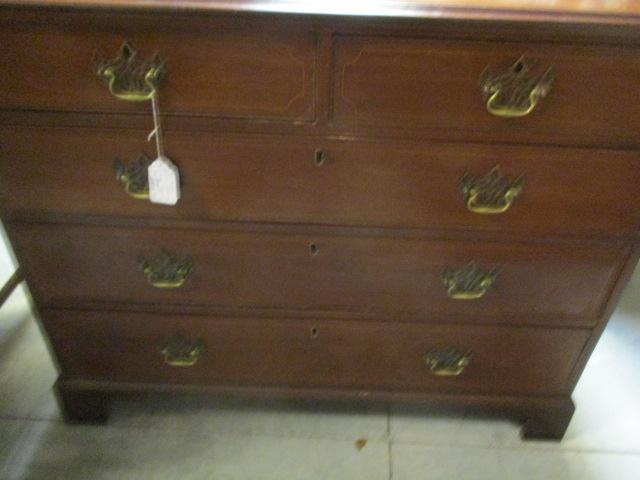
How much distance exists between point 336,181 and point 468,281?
0.32 m

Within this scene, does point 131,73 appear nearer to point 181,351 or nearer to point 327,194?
point 327,194

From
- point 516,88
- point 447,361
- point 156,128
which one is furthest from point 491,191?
point 156,128

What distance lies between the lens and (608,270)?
0.93 meters

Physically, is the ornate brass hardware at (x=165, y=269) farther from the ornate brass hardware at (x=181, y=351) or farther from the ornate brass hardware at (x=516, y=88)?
the ornate brass hardware at (x=516, y=88)

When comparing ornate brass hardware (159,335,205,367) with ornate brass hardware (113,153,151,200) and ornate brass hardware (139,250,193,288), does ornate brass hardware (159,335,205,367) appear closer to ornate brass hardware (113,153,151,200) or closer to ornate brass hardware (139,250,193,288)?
ornate brass hardware (139,250,193,288)

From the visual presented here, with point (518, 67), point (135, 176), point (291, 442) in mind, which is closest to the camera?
point (518, 67)

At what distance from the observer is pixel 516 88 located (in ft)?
2.42

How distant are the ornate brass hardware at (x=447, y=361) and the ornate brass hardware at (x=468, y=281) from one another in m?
0.17

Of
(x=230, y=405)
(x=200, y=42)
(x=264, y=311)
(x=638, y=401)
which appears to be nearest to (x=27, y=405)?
(x=230, y=405)

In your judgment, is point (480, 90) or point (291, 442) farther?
point (291, 442)

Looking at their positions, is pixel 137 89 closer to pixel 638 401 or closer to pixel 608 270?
pixel 608 270

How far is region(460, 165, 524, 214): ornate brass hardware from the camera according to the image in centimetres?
83

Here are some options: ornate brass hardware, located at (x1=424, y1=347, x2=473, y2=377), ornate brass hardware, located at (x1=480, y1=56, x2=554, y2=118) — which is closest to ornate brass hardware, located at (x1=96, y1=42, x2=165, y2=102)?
ornate brass hardware, located at (x1=480, y1=56, x2=554, y2=118)

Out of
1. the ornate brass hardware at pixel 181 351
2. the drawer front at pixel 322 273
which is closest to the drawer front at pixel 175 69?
the drawer front at pixel 322 273
